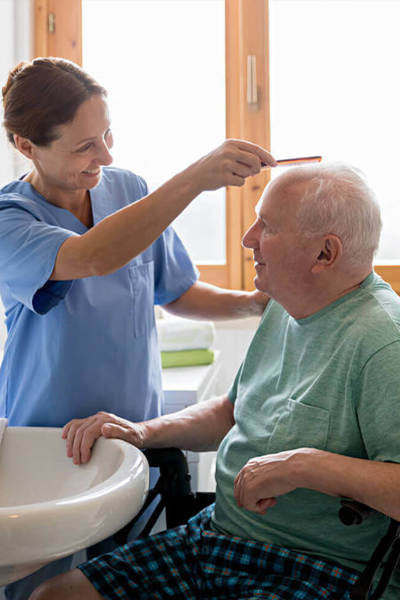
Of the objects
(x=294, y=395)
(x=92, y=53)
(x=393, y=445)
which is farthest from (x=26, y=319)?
(x=92, y=53)

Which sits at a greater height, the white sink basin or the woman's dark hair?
the woman's dark hair

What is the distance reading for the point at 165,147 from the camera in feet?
9.22

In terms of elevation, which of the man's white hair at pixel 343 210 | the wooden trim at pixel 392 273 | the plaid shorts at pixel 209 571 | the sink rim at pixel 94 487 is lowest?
the plaid shorts at pixel 209 571

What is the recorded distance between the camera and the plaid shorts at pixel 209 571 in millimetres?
1193

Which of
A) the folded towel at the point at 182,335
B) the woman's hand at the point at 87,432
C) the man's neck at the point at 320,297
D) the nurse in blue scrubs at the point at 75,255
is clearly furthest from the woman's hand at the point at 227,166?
the folded towel at the point at 182,335

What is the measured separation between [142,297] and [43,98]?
51cm

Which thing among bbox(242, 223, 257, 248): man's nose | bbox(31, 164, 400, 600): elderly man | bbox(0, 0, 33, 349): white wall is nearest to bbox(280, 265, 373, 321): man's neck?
bbox(31, 164, 400, 600): elderly man

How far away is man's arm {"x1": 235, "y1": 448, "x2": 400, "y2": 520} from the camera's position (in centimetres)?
110

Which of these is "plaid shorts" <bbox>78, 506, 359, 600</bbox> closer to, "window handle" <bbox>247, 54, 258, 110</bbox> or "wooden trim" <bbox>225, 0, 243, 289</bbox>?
"wooden trim" <bbox>225, 0, 243, 289</bbox>

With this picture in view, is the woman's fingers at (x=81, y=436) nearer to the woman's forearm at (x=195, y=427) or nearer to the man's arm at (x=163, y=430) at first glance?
the man's arm at (x=163, y=430)

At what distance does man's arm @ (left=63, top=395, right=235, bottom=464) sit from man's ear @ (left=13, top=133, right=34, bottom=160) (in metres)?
0.60

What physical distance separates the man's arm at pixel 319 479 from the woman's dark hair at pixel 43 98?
0.82 m

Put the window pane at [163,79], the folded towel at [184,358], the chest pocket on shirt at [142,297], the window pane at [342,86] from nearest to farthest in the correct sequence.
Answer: the chest pocket on shirt at [142,297] < the folded towel at [184,358] < the window pane at [342,86] < the window pane at [163,79]

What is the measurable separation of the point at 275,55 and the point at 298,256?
1645 millimetres
